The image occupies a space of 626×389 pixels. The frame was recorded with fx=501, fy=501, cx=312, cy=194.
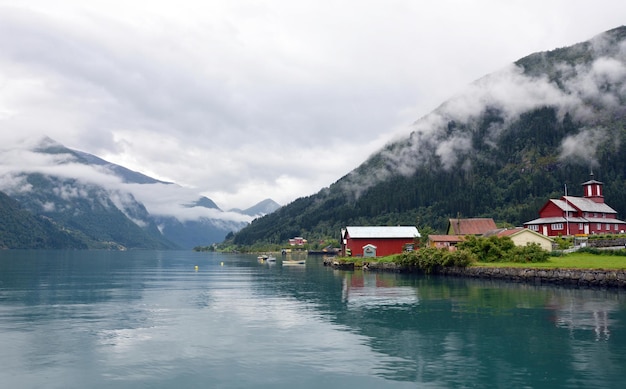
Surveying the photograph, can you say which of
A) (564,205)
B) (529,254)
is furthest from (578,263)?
(564,205)

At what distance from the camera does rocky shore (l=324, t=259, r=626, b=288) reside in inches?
2360

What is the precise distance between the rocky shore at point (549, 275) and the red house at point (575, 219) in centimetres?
3490

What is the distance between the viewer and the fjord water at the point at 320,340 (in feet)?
84.2

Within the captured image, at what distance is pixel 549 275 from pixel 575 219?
46.0 meters

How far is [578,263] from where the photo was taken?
6981cm

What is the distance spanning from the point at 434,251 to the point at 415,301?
3945 centimetres

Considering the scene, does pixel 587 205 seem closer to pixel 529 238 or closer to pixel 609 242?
pixel 609 242

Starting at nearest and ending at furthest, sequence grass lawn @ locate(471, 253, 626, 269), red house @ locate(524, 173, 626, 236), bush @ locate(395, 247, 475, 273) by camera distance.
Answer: grass lawn @ locate(471, 253, 626, 269) → bush @ locate(395, 247, 475, 273) → red house @ locate(524, 173, 626, 236)

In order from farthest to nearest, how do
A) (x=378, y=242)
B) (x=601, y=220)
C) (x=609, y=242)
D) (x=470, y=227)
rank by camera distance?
(x=470, y=227)
(x=378, y=242)
(x=601, y=220)
(x=609, y=242)

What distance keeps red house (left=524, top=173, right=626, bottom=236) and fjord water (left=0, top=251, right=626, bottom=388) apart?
51.1 meters

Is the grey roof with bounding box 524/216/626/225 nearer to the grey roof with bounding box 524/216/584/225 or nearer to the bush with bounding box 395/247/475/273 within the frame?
the grey roof with bounding box 524/216/584/225

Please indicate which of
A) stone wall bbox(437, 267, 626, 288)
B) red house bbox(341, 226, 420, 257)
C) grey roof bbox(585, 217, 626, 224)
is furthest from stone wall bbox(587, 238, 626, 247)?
red house bbox(341, 226, 420, 257)

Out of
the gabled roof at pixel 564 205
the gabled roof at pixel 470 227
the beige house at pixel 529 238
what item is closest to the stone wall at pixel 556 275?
the beige house at pixel 529 238

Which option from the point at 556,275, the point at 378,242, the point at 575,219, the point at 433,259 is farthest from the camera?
the point at 378,242
